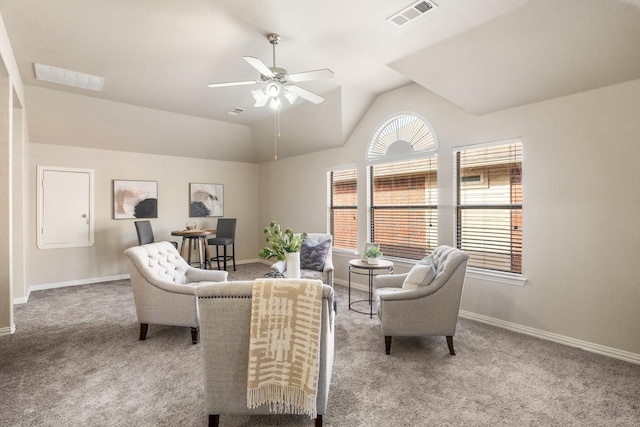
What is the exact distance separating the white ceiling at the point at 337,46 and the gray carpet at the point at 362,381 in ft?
8.20

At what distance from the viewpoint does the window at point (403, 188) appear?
14.3 feet

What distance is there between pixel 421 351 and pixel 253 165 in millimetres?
5995

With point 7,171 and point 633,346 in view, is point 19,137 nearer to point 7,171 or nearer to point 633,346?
point 7,171

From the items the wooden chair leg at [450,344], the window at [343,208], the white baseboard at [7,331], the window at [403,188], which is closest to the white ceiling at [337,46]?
the window at [403,188]

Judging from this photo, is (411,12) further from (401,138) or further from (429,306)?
(429,306)

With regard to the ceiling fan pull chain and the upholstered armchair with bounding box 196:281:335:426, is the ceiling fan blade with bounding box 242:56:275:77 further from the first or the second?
the ceiling fan pull chain

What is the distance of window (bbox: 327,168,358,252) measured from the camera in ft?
17.9

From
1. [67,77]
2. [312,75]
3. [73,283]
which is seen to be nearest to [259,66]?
[312,75]

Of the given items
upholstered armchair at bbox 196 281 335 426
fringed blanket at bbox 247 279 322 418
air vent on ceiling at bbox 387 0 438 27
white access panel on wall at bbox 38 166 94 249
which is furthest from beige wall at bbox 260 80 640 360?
white access panel on wall at bbox 38 166 94 249

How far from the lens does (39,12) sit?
107 inches

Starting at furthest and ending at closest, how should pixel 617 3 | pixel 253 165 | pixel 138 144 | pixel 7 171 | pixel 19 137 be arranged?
pixel 253 165
pixel 138 144
pixel 19 137
pixel 7 171
pixel 617 3

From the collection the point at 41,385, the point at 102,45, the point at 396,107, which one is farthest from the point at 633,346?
the point at 102,45

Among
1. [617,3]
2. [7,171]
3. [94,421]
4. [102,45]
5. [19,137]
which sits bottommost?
[94,421]

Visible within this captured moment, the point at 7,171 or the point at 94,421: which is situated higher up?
the point at 7,171
